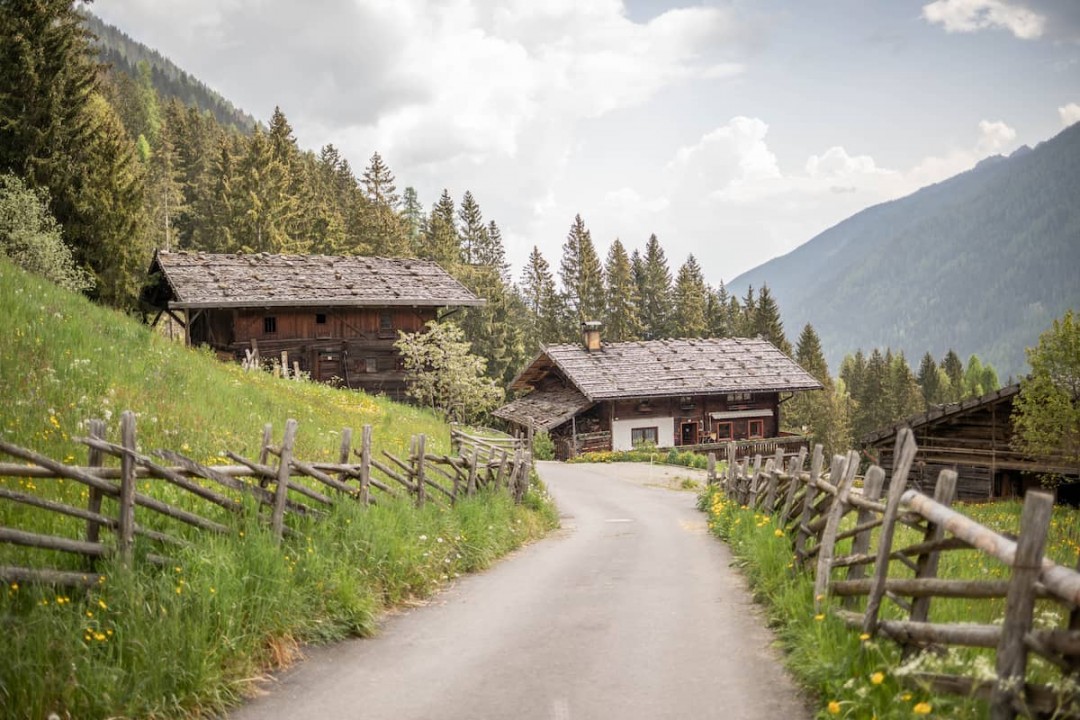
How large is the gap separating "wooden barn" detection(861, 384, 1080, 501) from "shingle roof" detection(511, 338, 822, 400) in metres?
12.3

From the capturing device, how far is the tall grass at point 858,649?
4.45 metres

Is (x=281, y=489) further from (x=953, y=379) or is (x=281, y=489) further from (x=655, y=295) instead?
(x=953, y=379)

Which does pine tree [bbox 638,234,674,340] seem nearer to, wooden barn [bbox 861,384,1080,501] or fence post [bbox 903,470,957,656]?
wooden barn [bbox 861,384,1080,501]

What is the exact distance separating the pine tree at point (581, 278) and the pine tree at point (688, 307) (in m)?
8.84

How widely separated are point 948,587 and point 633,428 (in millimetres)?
40354

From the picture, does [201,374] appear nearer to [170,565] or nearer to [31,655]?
[170,565]

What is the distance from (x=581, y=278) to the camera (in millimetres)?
75438

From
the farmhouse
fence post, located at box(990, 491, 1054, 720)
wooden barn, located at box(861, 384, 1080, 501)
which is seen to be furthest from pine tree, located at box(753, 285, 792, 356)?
fence post, located at box(990, 491, 1054, 720)

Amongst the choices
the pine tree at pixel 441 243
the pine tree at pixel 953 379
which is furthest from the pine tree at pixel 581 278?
the pine tree at pixel 953 379

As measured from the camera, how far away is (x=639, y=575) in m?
10.5

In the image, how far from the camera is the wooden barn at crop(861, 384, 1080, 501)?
107 ft

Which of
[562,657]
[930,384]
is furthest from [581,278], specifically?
[562,657]

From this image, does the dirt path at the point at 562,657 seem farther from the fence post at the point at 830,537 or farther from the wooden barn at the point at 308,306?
the wooden barn at the point at 308,306

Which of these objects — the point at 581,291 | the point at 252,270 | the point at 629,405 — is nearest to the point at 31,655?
the point at 252,270
